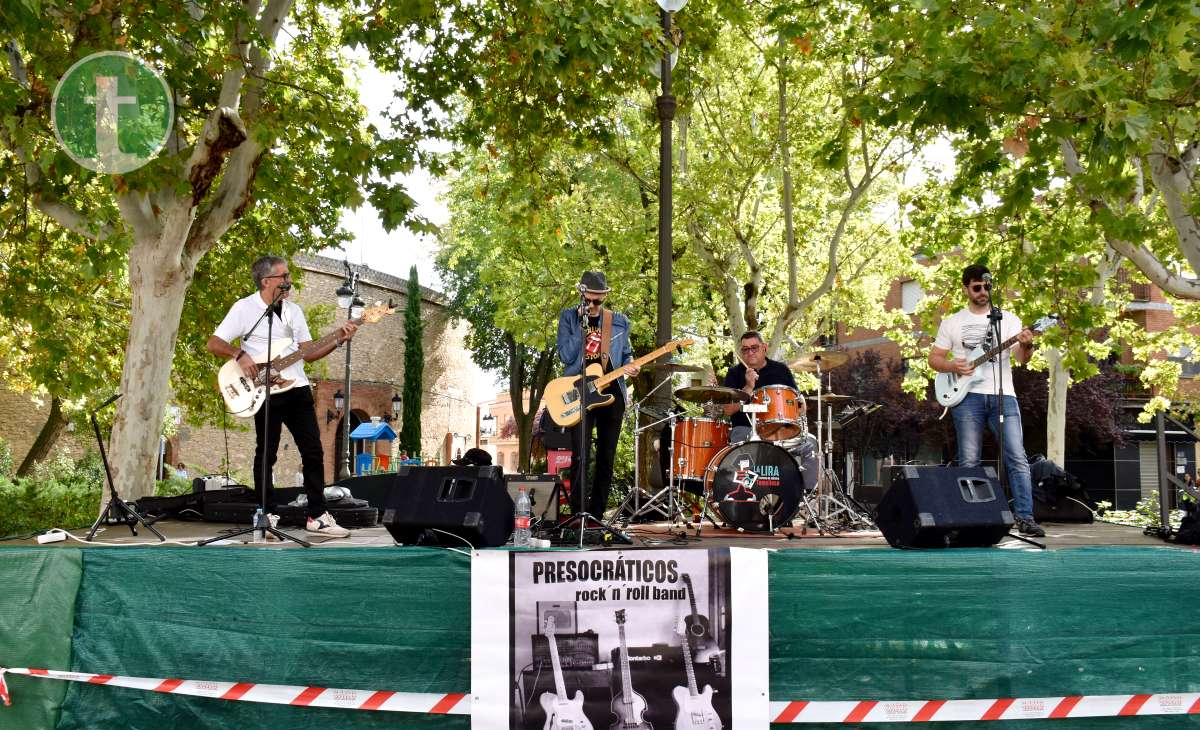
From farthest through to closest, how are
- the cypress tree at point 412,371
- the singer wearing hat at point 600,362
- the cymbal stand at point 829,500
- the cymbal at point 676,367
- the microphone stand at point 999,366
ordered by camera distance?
the cypress tree at point 412,371, the cymbal stand at point 829,500, the cymbal at point 676,367, the singer wearing hat at point 600,362, the microphone stand at point 999,366

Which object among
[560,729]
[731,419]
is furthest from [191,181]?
[560,729]

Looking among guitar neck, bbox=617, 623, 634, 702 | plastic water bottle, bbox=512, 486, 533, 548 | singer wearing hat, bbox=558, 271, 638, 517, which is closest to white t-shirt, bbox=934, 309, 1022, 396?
singer wearing hat, bbox=558, 271, 638, 517

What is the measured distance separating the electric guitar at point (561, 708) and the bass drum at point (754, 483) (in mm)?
4498

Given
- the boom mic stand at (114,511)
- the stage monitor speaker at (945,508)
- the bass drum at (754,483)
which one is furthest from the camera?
the bass drum at (754,483)

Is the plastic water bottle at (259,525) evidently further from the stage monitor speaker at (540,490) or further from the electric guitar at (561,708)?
the electric guitar at (561,708)

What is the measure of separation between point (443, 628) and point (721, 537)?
434cm

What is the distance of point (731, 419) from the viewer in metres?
9.54

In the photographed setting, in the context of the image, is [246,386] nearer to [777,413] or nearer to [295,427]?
[295,427]

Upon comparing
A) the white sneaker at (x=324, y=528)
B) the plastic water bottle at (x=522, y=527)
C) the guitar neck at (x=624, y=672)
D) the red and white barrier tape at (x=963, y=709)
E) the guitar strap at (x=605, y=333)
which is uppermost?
the guitar strap at (x=605, y=333)

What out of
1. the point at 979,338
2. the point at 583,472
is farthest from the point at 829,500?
the point at 583,472

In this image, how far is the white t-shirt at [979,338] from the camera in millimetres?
7961

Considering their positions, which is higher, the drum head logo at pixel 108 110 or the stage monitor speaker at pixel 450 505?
the drum head logo at pixel 108 110

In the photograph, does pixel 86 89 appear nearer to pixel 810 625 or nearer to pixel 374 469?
pixel 810 625

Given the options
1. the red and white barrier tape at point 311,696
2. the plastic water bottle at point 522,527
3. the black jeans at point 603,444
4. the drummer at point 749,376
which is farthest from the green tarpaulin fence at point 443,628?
the drummer at point 749,376
